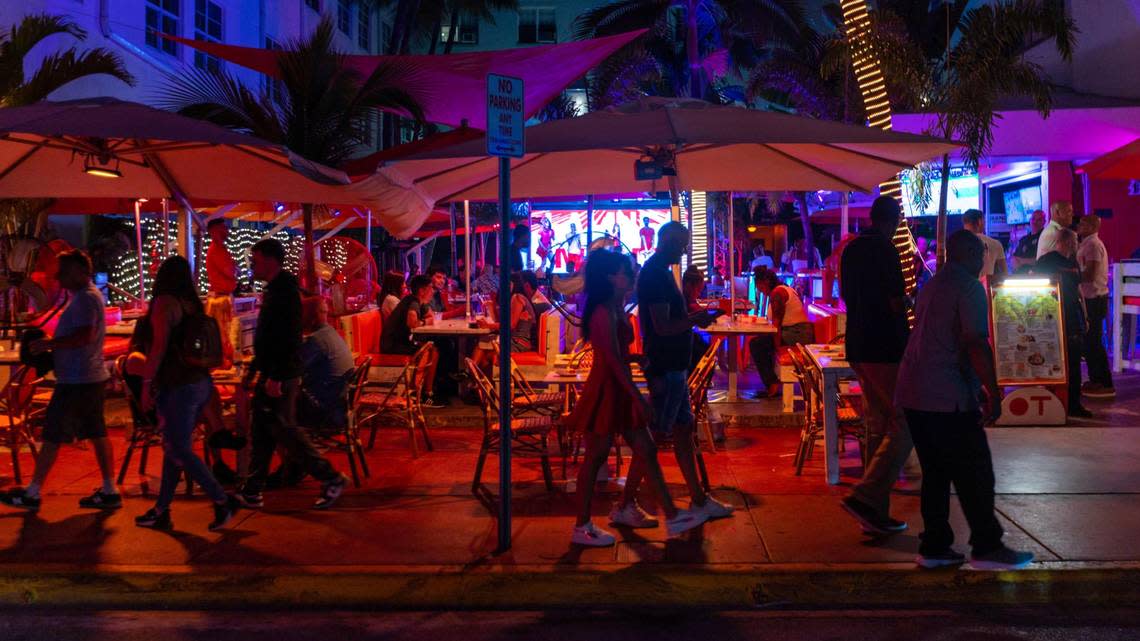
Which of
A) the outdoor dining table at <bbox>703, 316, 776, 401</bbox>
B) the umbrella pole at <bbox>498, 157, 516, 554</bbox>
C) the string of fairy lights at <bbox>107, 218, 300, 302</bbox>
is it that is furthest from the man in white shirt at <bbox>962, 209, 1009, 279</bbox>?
the string of fairy lights at <bbox>107, 218, 300, 302</bbox>

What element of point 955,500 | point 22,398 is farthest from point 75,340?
point 955,500

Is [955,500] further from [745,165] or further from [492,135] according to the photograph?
[492,135]

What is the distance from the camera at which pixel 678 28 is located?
32375mm

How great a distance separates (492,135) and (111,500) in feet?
12.3

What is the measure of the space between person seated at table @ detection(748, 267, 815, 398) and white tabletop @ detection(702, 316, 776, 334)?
98 millimetres

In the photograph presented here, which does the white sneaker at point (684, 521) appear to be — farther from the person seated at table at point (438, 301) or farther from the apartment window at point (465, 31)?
the apartment window at point (465, 31)

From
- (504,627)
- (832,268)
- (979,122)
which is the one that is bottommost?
(504,627)

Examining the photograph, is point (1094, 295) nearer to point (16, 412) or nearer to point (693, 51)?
point (16, 412)

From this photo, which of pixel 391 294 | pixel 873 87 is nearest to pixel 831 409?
pixel 873 87

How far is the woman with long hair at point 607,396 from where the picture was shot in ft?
19.9

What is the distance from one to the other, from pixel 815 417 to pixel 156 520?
4.82 m

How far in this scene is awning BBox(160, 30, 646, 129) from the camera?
1525 cm

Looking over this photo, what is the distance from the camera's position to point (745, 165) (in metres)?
9.35

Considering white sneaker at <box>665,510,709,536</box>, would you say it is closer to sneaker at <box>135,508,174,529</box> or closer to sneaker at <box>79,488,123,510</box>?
sneaker at <box>135,508,174,529</box>
